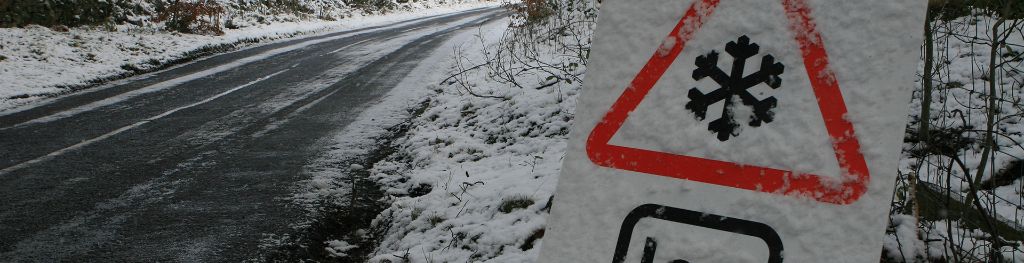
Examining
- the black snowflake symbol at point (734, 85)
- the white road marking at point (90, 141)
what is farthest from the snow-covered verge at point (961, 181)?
the white road marking at point (90, 141)

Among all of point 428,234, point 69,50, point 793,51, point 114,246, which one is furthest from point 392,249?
point 69,50

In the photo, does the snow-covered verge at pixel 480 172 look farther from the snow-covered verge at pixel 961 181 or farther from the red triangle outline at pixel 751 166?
the red triangle outline at pixel 751 166

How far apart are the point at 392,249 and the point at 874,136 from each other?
285cm

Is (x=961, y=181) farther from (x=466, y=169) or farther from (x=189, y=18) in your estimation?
(x=189, y=18)

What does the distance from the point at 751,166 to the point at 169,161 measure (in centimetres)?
521

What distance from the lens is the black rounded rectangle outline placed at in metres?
1.18

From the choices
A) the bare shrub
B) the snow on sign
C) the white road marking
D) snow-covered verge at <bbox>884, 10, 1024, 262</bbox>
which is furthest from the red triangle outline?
the bare shrub

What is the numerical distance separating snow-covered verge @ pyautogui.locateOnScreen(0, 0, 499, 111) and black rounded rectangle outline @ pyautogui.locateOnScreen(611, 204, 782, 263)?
846 centimetres

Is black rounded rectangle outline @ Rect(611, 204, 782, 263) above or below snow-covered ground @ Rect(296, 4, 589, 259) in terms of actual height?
above

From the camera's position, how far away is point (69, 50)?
9797 millimetres

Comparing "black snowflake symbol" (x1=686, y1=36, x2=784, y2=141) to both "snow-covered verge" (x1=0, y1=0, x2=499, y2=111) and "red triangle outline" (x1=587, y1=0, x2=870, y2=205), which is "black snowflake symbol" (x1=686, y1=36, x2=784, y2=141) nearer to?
"red triangle outline" (x1=587, y1=0, x2=870, y2=205)

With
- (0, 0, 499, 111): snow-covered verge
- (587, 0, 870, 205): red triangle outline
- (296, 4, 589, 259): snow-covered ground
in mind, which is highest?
(0, 0, 499, 111): snow-covered verge

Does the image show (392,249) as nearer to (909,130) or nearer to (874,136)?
(874,136)

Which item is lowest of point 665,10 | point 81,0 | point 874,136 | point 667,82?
point 874,136
